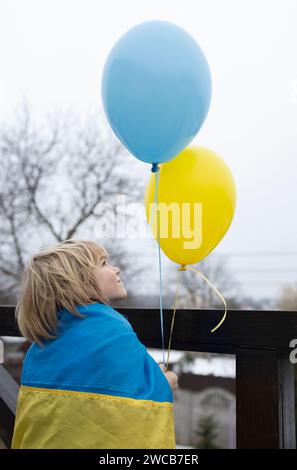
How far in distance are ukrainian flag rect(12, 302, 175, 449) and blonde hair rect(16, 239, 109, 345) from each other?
37 millimetres

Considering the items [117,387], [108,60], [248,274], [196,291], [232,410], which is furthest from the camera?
[248,274]

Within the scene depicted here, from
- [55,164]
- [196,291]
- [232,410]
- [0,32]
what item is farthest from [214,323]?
[0,32]

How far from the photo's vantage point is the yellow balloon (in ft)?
4.51

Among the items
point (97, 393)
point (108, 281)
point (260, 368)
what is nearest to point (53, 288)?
point (108, 281)

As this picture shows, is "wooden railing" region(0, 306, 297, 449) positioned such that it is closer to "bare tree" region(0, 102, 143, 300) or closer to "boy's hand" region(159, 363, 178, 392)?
"boy's hand" region(159, 363, 178, 392)

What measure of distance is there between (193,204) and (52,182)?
6.84 m

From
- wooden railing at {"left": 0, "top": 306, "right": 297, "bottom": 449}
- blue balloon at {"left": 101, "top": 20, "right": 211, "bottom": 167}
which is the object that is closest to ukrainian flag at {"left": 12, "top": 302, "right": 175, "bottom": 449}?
wooden railing at {"left": 0, "top": 306, "right": 297, "bottom": 449}

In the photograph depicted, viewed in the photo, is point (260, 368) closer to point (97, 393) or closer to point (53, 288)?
point (97, 393)

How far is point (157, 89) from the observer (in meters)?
1.33

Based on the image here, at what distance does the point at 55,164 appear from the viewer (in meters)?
8.06

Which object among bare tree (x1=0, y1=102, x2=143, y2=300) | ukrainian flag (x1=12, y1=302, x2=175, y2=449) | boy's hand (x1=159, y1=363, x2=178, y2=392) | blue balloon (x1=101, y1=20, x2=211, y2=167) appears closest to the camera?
ukrainian flag (x1=12, y1=302, x2=175, y2=449)

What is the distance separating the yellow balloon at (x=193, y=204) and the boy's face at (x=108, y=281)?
19 cm
